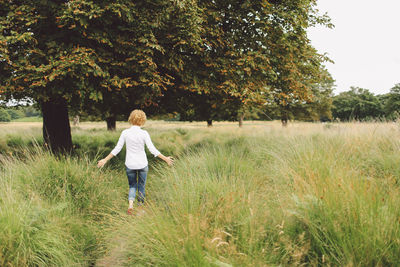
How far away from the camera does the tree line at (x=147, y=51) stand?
5941mm

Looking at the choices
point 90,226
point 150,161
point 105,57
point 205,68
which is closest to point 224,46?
point 205,68

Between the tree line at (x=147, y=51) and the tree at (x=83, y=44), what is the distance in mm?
26

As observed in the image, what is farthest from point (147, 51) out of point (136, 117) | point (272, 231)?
point (272, 231)

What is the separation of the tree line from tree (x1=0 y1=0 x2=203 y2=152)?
0.03 metres

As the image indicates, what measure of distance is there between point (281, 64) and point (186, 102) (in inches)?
140

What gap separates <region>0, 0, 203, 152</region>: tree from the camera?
573 cm

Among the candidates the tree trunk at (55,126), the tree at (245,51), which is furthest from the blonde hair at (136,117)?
the tree trunk at (55,126)

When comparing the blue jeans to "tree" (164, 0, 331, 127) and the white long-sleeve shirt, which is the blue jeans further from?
"tree" (164, 0, 331, 127)

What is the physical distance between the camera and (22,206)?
10.9 ft

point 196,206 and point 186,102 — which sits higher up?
point 186,102

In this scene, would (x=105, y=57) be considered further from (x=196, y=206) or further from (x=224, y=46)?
(x=196, y=206)

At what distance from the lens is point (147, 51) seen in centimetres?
621

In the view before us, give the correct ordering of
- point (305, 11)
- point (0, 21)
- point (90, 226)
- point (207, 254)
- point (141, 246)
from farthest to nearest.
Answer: point (305, 11) < point (0, 21) < point (90, 226) < point (141, 246) < point (207, 254)

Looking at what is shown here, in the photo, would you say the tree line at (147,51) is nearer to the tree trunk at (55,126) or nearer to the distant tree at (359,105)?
the tree trunk at (55,126)
